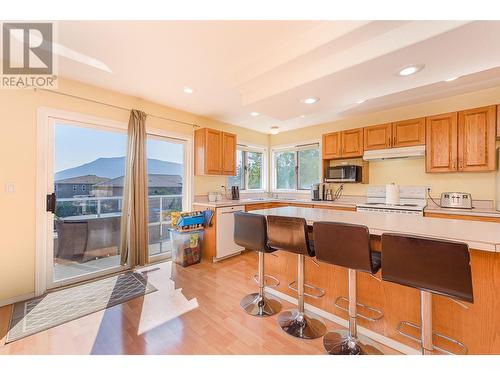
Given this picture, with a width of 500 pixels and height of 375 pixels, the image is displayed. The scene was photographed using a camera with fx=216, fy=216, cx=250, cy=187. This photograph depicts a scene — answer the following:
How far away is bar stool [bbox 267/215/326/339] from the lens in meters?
1.78

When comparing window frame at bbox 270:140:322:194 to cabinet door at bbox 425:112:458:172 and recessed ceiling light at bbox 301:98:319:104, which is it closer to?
cabinet door at bbox 425:112:458:172

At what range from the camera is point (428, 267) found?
3.94 ft

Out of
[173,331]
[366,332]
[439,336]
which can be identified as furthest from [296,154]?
[173,331]

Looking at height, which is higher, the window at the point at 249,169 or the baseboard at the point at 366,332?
the window at the point at 249,169

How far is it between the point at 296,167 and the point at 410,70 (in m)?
3.23

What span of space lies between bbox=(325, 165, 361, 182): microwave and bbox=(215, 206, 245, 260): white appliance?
1.95 m

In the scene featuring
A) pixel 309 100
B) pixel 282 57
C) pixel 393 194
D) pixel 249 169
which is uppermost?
pixel 282 57

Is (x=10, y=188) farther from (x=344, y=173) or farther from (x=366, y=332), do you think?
(x=344, y=173)

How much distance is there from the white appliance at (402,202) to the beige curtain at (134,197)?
134 inches

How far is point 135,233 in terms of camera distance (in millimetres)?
3172

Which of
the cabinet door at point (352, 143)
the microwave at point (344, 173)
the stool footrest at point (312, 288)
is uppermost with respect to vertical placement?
the cabinet door at point (352, 143)

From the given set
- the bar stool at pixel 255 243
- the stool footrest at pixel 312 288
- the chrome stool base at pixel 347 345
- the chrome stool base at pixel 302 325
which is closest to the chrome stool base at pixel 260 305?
the bar stool at pixel 255 243

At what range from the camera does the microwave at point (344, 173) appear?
3.85 metres

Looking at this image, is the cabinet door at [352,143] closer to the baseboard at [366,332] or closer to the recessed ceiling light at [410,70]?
the recessed ceiling light at [410,70]
